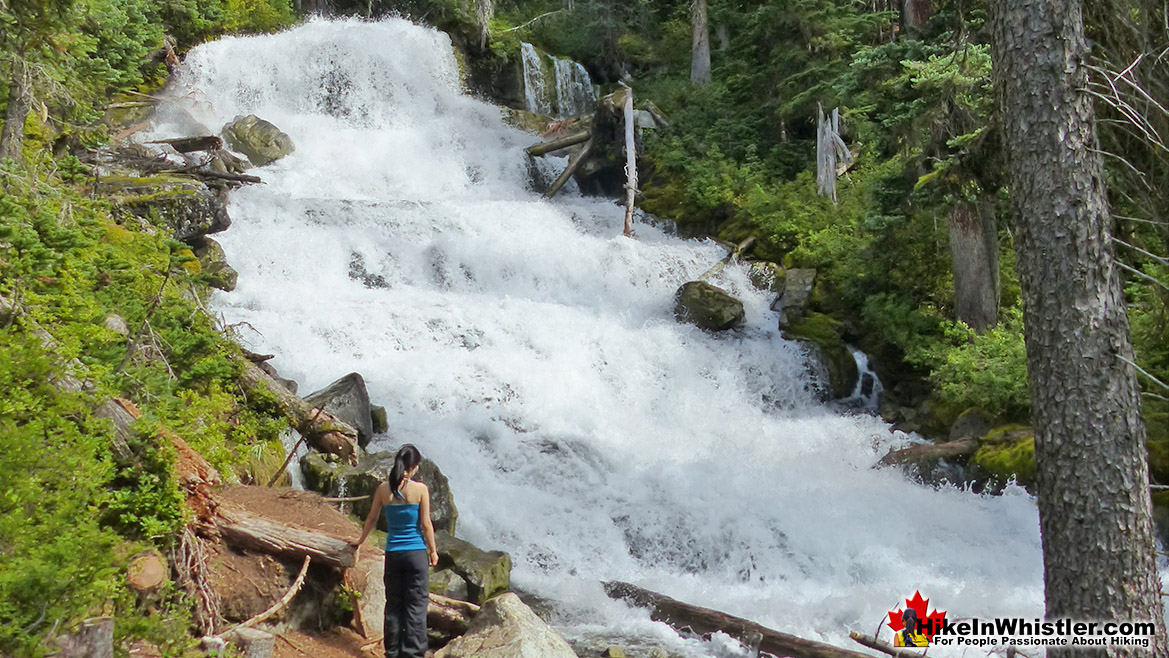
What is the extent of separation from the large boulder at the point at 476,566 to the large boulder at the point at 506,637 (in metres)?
1.36

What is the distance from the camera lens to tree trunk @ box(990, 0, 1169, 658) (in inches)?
178

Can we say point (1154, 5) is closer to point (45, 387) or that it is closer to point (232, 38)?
point (45, 387)

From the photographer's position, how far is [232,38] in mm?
24750

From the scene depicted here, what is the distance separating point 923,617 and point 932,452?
379cm

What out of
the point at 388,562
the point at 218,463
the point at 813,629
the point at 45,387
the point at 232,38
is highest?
the point at 232,38

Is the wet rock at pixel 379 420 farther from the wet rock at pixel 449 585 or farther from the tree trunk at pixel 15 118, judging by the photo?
the tree trunk at pixel 15 118

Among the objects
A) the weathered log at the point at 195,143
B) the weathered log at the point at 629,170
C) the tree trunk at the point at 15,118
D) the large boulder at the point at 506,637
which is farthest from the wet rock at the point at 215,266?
the large boulder at the point at 506,637

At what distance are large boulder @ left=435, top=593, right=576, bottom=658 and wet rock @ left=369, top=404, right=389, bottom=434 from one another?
→ 472 centimetres

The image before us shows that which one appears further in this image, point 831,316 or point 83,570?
point 831,316

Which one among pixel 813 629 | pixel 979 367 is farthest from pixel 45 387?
pixel 979 367

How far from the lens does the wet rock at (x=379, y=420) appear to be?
10.3m

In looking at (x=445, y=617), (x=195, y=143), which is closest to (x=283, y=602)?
(x=445, y=617)

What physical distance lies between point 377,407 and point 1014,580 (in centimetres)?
775

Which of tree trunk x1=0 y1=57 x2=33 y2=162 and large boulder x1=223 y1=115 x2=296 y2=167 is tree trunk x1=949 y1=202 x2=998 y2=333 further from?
large boulder x1=223 y1=115 x2=296 y2=167
